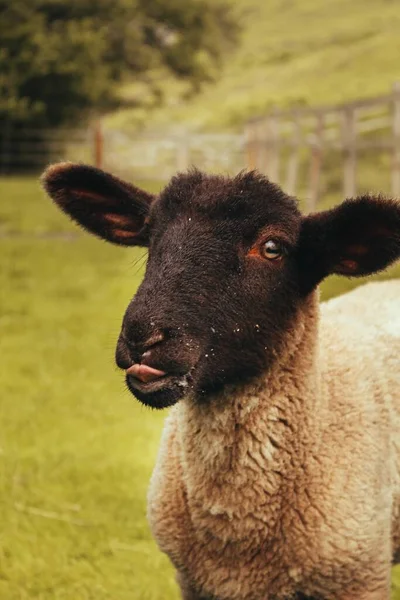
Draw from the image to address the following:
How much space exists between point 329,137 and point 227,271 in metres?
13.1

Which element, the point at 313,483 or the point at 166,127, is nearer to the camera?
the point at 313,483

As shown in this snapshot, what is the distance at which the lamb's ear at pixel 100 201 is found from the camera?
10.1ft

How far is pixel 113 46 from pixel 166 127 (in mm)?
6265

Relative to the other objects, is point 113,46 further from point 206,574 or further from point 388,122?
point 206,574

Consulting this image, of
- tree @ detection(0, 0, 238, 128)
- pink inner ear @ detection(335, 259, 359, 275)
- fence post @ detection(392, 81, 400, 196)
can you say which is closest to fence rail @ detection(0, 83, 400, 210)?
fence post @ detection(392, 81, 400, 196)

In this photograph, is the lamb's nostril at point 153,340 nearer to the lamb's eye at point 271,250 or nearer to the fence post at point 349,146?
the lamb's eye at point 271,250

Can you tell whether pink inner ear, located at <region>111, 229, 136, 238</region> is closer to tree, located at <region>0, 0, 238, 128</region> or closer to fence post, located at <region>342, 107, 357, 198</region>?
fence post, located at <region>342, 107, 357, 198</region>

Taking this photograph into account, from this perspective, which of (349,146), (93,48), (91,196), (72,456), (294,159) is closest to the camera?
(91,196)

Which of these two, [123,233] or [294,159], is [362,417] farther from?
[294,159]

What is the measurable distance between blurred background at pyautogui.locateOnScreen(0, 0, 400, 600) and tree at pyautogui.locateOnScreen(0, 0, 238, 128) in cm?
6

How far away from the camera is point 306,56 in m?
19.1

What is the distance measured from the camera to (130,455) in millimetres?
5418

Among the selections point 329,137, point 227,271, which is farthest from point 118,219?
point 329,137

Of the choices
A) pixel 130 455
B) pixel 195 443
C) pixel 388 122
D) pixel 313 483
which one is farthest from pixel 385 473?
pixel 388 122
